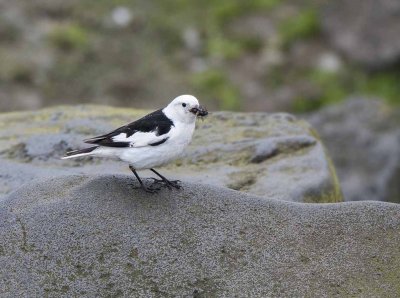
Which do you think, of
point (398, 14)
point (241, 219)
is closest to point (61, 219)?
point (241, 219)

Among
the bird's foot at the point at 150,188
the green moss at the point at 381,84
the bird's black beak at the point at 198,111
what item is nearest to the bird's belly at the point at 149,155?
the bird's foot at the point at 150,188

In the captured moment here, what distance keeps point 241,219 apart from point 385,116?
646cm

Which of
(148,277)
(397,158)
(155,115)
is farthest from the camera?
(397,158)

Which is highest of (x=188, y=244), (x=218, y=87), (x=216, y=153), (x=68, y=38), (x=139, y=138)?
(x=139, y=138)

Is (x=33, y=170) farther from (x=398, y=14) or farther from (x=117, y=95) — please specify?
(x=398, y=14)

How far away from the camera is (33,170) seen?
6.84 m

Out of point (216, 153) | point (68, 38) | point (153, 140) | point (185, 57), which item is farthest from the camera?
point (185, 57)

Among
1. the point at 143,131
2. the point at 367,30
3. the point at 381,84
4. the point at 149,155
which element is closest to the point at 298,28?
the point at 367,30

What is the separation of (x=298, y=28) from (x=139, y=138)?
1010cm

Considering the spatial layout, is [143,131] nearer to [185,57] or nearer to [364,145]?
[364,145]

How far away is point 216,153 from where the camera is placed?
7.45 metres

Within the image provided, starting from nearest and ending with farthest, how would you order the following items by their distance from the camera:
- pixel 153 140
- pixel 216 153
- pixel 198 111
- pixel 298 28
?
1. pixel 153 140
2. pixel 198 111
3. pixel 216 153
4. pixel 298 28

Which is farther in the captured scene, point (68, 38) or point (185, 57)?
point (185, 57)

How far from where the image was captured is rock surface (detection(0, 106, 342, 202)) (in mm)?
6848
